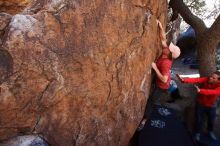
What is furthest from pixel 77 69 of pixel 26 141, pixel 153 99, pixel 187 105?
pixel 187 105

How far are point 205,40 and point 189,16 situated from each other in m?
0.87

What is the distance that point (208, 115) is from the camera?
8.84m

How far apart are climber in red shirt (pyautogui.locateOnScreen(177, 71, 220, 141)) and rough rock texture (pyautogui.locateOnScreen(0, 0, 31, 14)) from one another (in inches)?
150

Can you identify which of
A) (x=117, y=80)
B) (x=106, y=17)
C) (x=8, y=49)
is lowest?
(x=117, y=80)

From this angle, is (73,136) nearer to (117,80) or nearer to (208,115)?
(117,80)

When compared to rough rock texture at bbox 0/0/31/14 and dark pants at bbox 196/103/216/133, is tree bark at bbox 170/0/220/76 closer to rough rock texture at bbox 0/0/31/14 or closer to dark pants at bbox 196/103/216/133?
dark pants at bbox 196/103/216/133

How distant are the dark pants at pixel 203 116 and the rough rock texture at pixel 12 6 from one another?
4.73 meters

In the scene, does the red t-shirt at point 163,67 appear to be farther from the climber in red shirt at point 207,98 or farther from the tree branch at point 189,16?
the tree branch at point 189,16

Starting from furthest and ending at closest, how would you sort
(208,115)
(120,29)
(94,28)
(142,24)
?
(208,115) < (142,24) < (120,29) < (94,28)

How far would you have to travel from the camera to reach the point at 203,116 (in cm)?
895

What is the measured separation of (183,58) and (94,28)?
366 inches

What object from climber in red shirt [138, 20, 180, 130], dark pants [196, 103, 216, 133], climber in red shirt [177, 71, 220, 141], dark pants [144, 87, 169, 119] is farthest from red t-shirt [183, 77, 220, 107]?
climber in red shirt [138, 20, 180, 130]

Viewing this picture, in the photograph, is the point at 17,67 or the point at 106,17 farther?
the point at 106,17

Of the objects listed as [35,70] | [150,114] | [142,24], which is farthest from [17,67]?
[150,114]
